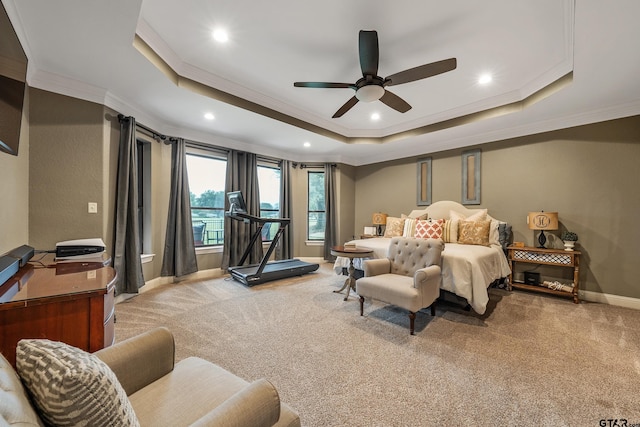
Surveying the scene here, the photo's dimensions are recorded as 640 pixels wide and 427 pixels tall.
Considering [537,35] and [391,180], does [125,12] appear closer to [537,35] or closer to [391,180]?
[537,35]

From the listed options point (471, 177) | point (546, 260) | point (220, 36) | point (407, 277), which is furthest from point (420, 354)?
point (471, 177)

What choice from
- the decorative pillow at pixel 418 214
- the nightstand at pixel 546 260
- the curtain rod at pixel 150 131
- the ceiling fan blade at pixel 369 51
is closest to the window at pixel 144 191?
the curtain rod at pixel 150 131

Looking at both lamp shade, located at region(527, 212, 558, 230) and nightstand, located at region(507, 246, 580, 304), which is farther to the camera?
lamp shade, located at region(527, 212, 558, 230)

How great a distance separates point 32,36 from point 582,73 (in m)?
5.22

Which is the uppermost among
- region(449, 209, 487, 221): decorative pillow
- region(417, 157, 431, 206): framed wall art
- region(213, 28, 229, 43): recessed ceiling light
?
region(213, 28, 229, 43): recessed ceiling light

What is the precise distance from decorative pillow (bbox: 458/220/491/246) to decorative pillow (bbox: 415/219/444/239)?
0.34 metres

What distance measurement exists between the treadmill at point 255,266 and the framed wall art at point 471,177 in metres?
3.15

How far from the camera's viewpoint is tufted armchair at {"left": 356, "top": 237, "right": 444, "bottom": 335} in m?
2.71

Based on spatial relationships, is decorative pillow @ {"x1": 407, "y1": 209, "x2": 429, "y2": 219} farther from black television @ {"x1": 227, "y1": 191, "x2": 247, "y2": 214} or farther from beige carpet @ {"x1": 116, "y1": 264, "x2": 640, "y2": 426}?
black television @ {"x1": 227, "y1": 191, "x2": 247, "y2": 214}

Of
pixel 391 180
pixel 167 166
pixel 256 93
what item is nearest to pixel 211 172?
pixel 167 166

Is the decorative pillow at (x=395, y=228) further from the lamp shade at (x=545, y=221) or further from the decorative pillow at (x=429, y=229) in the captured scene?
the lamp shade at (x=545, y=221)

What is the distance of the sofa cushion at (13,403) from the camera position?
21.4 inches

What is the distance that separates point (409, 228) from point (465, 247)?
1158 millimetres

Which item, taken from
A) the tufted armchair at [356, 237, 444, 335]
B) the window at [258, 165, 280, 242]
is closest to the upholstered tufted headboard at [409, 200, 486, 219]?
the tufted armchair at [356, 237, 444, 335]
